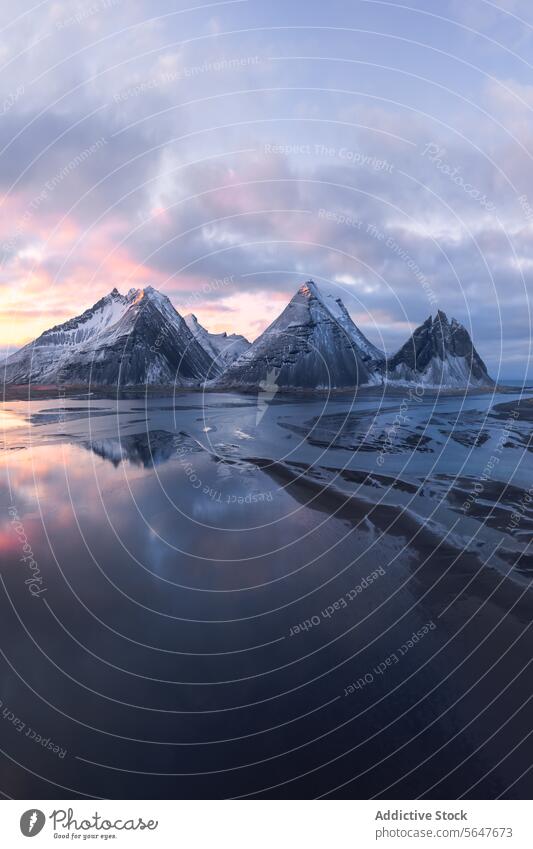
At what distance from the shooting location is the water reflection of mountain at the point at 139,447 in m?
39.3

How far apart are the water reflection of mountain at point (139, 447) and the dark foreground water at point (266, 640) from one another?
9.05 meters

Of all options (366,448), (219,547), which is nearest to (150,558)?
(219,547)

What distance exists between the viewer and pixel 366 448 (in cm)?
4406

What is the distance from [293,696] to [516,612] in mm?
8791

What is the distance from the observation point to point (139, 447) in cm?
4528
